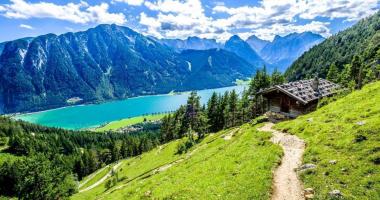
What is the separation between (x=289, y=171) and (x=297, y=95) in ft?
78.8

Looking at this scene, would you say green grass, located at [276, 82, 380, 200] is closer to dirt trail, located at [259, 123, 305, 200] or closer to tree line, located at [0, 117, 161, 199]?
dirt trail, located at [259, 123, 305, 200]

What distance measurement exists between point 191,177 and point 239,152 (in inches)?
237

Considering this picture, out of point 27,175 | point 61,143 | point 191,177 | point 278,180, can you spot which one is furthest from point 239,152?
point 61,143

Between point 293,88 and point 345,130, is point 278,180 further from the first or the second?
point 293,88

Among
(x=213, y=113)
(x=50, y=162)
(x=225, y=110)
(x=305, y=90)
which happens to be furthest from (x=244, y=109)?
(x=50, y=162)

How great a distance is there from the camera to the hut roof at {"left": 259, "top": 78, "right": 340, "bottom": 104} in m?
44.3

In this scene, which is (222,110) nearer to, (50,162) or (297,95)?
(50,162)

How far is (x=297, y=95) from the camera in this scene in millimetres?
44375

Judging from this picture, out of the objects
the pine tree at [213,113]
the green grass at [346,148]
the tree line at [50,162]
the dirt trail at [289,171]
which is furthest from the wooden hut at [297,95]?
the pine tree at [213,113]

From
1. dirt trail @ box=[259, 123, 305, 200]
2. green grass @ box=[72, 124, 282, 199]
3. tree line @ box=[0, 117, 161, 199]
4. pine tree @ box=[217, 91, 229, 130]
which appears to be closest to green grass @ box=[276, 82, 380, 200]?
dirt trail @ box=[259, 123, 305, 200]

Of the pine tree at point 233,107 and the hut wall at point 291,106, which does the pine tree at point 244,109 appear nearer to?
the pine tree at point 233,107

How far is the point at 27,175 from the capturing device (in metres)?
62.2

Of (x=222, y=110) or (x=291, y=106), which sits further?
(x=222, y=110)

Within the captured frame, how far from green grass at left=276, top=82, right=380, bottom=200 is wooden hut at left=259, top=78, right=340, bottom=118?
31.0 feet
